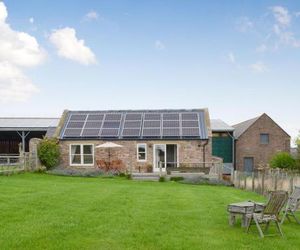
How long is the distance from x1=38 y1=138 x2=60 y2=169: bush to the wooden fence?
12854 mm

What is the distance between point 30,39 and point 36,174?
8.62 metres

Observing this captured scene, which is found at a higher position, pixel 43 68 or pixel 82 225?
pixel 43 68

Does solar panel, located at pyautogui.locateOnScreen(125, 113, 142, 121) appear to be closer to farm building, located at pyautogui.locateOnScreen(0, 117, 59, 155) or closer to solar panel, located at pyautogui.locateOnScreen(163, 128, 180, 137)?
solar panel, located at pyautogui.locateOnScreen(163, 128, 180, 137)

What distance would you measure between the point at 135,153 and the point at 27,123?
14100 millimetres

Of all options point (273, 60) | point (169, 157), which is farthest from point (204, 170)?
point (273, 60)

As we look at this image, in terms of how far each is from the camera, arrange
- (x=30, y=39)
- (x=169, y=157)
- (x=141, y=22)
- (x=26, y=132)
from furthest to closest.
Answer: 1. (x=26, y=132)
2. (x=169, y=157)
3. (x=30, y=39)
4. (x=141, y=22)

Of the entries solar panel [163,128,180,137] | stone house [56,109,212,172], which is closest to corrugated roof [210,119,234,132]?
stone house [56,109,212,172]

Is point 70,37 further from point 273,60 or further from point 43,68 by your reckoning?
point 273,60

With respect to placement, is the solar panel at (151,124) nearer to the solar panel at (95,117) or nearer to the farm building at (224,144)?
the solar panel at (95,117)

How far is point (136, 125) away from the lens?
34.6 meters

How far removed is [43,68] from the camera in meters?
27.4

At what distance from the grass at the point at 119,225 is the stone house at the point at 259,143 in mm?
29233

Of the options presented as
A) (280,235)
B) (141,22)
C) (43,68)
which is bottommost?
(280,235)

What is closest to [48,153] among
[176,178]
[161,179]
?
[161,179]
